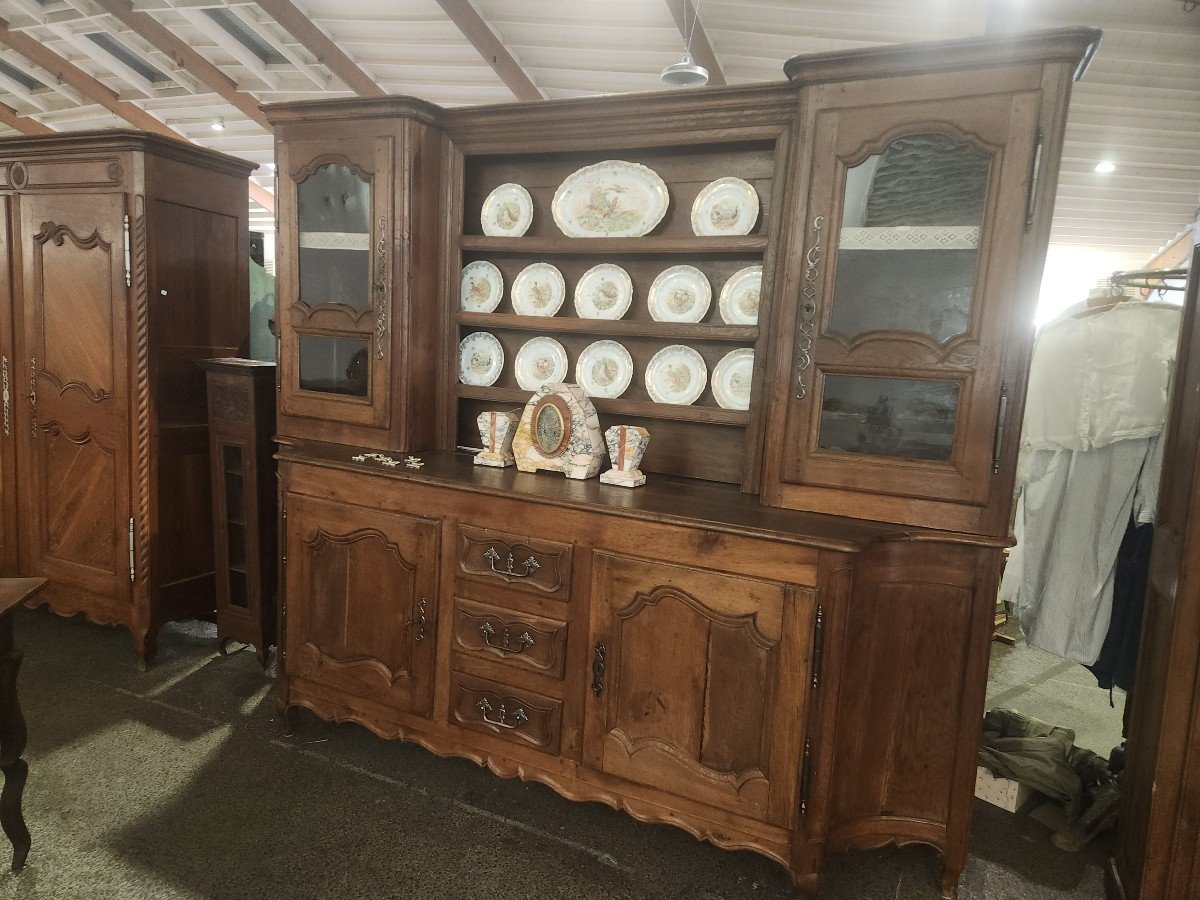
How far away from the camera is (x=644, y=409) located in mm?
2070

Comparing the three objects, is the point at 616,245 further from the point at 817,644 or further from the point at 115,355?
the point at 115,355

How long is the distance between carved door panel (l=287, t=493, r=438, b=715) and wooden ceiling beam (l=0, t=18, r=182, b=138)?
505 cm

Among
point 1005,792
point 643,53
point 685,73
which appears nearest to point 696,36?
point 643,53

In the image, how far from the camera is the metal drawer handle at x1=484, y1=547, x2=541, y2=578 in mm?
1777

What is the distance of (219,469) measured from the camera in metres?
2.63

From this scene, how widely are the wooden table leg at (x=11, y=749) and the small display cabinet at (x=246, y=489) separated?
3.28 feet

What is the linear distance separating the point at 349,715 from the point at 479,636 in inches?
21.8

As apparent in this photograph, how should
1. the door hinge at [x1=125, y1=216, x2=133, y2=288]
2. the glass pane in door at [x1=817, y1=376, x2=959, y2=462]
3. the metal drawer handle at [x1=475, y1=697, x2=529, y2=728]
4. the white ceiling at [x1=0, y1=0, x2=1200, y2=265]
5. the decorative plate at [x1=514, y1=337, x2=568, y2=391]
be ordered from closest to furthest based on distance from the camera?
the glass pane in door at [x1=817, y1=376, x2=959, y2=462] → the metal drawer handle at [x1=475, y1=697, x2=529, y2=728] → the decorative plate at [x1=514, y1=337, x2=568, y2=391] → the door hinge at [x1=125, y1=216, x2=133, y2=288] → the white ceiling at [x1=0, y1=0, x2=1200, y2=265]

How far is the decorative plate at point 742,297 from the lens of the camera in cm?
199

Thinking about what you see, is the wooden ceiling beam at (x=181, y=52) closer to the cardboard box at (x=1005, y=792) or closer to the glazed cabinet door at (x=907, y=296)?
the glazed cabinet door at (x=907, y=296)

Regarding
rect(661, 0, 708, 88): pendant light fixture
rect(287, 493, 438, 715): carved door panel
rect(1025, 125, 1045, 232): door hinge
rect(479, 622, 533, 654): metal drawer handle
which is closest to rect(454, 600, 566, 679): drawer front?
→ rect(479, 622, 533, 654): metal drawer handle

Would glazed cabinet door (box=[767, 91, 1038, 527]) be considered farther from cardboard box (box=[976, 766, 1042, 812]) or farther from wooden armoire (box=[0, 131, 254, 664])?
wooden armoire (box=[0, 131, 254, 664])

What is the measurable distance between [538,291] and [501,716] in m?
1.26

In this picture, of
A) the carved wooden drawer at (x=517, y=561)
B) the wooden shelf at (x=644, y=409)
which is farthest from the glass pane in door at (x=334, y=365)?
the carved wooden drawer at (x=517, y=561)
